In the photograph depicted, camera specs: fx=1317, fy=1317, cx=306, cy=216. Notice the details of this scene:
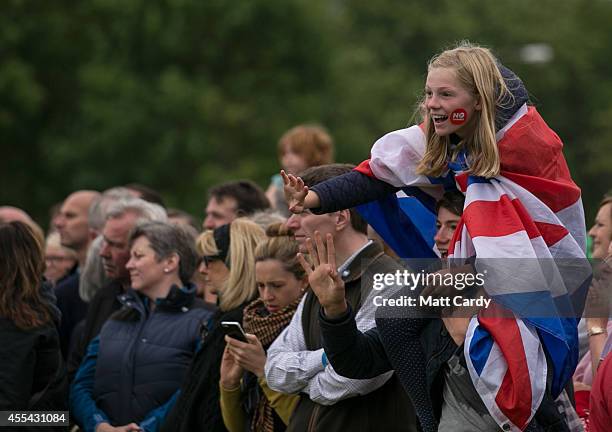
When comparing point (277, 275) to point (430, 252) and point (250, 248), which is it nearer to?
point (250, 248)

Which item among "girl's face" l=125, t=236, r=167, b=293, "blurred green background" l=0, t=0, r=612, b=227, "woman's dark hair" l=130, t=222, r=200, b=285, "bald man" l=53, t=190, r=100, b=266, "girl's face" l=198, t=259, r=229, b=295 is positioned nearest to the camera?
"girl's face" l=198, t=259, r=229, b=295

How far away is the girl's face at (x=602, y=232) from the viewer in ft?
23.7

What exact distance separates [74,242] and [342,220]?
14.5 feet

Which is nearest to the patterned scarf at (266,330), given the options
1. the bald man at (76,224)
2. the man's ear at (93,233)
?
the man's ear at (93,233)

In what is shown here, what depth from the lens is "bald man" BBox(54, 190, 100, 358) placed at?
9.26 meters

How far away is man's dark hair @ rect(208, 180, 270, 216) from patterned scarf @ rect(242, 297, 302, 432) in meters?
1.93

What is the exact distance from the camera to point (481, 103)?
5270 millimetres

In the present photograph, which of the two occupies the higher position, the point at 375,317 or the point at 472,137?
the point at 472,137

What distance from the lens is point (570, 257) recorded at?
5.31 metres

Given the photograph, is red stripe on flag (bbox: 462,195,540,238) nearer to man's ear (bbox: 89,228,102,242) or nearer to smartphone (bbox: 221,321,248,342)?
smartphone (bbox: 221,321,248,342)

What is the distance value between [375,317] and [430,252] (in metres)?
0.49

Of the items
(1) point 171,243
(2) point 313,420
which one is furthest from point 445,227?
(1) point 171,243

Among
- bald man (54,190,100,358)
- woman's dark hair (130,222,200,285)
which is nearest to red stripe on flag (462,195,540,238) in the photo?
woman's dark hair (130,222,200,285)

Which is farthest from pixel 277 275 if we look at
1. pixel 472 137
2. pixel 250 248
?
pixel 472 137
